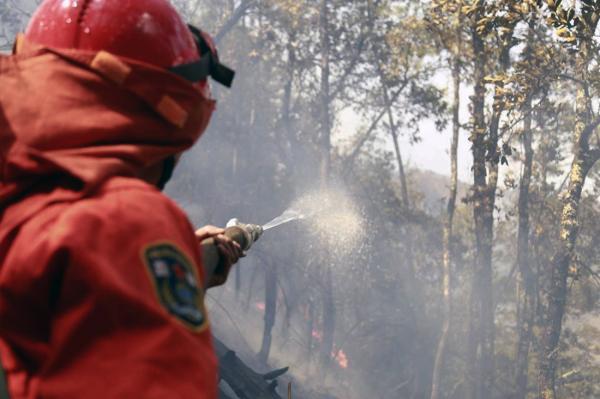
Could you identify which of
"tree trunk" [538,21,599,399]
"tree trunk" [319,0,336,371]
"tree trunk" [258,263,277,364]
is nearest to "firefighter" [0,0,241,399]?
"tree trunk" [538,21,599,399]

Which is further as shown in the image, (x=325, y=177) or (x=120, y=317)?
(x=325, y=177)

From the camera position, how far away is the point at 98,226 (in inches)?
29.1

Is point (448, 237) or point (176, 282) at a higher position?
point (176, 282)

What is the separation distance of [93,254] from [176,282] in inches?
3.6

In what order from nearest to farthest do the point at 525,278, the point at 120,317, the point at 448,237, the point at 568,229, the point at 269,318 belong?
1. the point at 120,317
2. the point at 568,229
3. the point at 448,237
4. the point at 269,318
5. the point at 525,278


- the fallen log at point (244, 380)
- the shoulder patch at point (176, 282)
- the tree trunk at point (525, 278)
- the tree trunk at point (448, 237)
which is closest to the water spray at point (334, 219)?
the tree trunk at point (448, 237)

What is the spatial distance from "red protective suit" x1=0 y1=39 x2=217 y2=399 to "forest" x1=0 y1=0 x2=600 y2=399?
1534cm

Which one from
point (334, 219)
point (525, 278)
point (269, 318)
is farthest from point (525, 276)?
point (269, 318)

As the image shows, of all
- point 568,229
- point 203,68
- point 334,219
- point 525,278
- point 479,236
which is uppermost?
point 203,68

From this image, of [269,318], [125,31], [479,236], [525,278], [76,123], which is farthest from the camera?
[525,278]

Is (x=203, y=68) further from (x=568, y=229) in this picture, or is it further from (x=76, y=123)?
(x=568, y=229)

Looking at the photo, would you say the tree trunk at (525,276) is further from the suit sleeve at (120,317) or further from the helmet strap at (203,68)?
the suit sleeve at (120,317)

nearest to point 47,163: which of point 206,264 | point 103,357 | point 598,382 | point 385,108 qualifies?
point 103,357

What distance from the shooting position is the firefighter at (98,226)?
72cm
